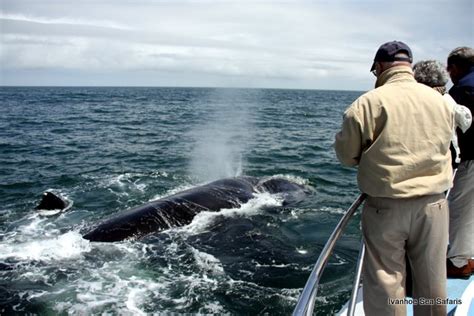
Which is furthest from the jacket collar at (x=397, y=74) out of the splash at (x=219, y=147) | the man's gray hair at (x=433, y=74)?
the splash at (x=219, y=147)

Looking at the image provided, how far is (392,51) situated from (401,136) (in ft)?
2.41

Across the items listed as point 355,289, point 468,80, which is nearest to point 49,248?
point 355,289

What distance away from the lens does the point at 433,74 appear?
4.07 meters

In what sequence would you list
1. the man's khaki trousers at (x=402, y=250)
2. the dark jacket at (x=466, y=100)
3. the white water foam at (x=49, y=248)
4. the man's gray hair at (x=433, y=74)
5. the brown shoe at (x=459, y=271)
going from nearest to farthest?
1. the man's khaki trousers at (x=402, y=250)
2. the man's gray hair at (x=433, y=74)
3. the dark jacket at (x=466, y=100)
4. the brown shoe at (x=459, y=271)
5. the white water foam at (x=49, y=248)

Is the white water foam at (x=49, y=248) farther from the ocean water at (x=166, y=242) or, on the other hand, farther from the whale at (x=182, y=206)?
the whale at (x=182, y=206)

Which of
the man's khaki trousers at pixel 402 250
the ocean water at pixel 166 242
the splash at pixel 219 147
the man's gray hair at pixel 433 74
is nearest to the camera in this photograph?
the man's khaki trousers at pixel 402 250

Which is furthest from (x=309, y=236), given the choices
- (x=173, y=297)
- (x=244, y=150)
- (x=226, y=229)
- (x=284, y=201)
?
(x=244, y=150)

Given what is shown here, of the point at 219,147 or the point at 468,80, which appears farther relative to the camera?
the point at 219,147

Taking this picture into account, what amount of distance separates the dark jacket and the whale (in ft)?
24.0

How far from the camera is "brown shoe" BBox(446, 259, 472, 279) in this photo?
4977 millimetres

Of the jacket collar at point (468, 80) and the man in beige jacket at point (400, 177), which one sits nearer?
the man in beige jacket at point (400, 177)

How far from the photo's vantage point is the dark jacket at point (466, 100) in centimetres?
447

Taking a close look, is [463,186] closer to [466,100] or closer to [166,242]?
[466,100]

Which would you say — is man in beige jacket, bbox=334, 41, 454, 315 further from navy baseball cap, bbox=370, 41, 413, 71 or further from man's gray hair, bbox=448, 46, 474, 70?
man's gray hair, bbox=448, 46, 474, 70
